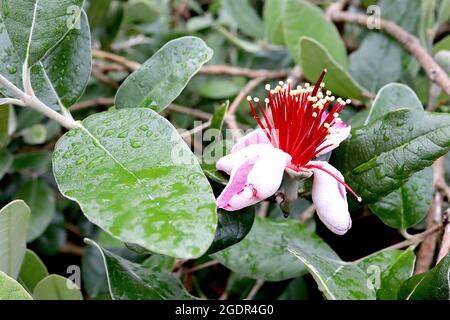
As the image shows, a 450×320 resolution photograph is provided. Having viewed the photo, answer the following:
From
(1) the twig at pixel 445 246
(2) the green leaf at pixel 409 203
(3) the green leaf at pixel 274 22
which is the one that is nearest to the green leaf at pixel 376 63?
(3) the green leaf at pixel 274 22

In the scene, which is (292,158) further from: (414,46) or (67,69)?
(414,46)

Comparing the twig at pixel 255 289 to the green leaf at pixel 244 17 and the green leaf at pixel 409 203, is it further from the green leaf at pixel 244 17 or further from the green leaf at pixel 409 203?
the green leaf at pixel 244 17

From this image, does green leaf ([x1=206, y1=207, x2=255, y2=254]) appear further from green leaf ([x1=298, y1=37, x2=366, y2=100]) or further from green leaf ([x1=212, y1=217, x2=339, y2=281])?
green leaf ([x1=298, y1=37, x2=366, y2=100])

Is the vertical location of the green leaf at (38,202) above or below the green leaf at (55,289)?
below

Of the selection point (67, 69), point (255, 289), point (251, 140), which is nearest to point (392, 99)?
point (251, 140)
